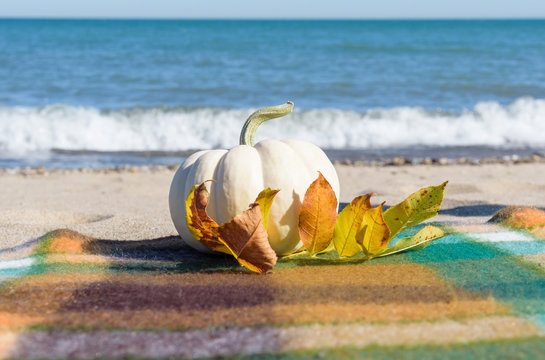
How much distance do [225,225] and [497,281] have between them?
0.87 m

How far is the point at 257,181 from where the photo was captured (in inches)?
86.5

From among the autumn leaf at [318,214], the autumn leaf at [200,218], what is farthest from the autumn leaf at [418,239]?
the autumn leaf at [200,218]

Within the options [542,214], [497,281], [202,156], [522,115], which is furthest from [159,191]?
[522,115]

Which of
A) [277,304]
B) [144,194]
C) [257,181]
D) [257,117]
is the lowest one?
[144,194]

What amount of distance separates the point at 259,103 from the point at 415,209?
11050mm

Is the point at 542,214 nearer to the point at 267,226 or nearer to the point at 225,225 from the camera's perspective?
the point at 267,226

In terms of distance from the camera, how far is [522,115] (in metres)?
11.4

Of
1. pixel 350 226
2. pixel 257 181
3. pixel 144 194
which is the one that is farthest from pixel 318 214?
pixel 144 194

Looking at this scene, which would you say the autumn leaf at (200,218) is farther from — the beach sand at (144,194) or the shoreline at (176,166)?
the shoreline at (176,166)

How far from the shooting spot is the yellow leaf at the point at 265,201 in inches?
80.2

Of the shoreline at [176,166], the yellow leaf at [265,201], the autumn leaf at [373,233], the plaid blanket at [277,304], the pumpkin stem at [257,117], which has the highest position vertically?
the pumpkin stem at [257,117]

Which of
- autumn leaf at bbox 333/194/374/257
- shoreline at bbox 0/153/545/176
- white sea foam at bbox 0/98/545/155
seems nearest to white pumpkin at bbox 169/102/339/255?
autumn leaf at bbox 333/194/374/257

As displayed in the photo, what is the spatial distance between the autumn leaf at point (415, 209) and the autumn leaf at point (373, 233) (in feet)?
0.52

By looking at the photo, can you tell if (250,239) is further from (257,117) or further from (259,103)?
(259,103)
